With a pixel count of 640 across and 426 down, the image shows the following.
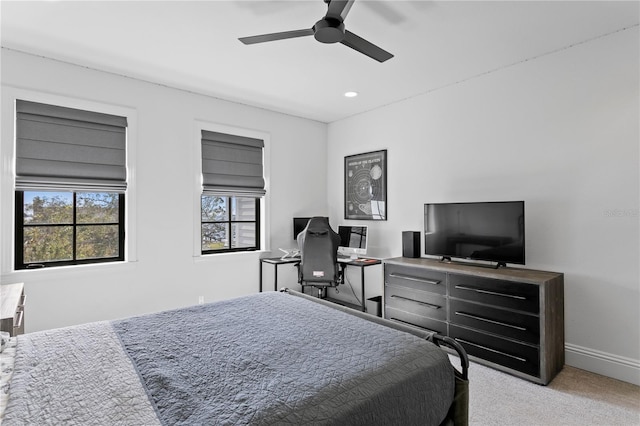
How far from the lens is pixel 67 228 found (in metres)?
3.29

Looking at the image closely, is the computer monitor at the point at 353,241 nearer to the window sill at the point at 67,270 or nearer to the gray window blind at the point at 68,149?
the window sill at the point at 67,270

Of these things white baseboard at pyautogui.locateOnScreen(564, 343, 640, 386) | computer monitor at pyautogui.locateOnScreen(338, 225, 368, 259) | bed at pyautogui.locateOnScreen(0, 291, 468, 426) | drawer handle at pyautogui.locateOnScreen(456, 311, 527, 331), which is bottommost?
white baseboard at pyautogui.locateOnScreen(564, 343, 640, 386)

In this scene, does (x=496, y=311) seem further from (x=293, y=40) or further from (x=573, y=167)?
(x=293, y=40)

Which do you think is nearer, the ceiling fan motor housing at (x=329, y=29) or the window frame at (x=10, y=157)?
the ceiling fan motor housing at (x=329, y=29)

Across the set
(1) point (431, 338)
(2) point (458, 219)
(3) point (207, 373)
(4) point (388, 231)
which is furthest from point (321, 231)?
(3) point (207, 373)

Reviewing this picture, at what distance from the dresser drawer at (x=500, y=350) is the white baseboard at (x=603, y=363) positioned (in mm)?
553

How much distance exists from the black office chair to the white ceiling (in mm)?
1550

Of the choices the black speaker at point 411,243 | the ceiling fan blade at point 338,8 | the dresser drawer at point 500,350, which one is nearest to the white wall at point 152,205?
the black speaker at point 411,243

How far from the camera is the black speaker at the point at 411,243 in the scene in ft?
12.5

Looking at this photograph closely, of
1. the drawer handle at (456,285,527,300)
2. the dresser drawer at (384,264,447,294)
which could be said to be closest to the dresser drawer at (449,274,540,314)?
the drawer handle at (456,285,527,300)

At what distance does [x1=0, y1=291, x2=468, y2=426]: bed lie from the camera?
1.11 metres

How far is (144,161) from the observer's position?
3.56 meters

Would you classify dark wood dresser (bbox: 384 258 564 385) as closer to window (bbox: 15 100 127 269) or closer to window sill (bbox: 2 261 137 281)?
window sill (bbox: 2 261 137 281)

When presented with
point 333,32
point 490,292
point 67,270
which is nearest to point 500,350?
point 490,292
